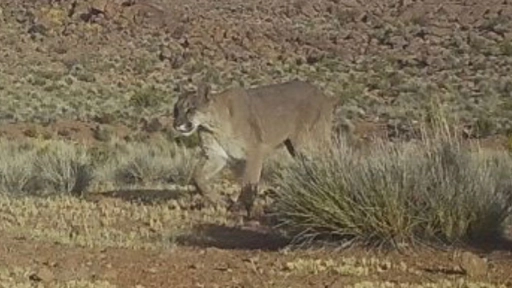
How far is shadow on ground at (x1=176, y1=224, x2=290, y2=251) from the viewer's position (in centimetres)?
1273

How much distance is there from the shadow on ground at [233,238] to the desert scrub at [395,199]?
1.26 ft

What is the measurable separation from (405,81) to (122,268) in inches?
1502

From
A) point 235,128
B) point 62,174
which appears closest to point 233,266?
point 235,128

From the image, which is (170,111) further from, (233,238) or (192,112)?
(233,238)

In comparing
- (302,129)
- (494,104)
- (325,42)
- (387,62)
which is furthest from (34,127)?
(325,42)

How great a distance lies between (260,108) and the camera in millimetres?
15938

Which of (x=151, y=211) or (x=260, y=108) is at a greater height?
(x=260, y=108)

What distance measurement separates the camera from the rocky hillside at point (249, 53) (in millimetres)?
43156

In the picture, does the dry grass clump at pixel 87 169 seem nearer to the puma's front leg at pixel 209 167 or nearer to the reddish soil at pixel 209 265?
the puma's front leg at pixel 209 167

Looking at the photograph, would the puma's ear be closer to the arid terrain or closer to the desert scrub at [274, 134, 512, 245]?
the arid terrain

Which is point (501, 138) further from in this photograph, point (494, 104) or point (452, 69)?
point (452, 69)

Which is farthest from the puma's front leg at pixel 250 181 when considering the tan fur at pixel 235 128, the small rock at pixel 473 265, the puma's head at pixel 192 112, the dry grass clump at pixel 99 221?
the small rock at pixel 473 265

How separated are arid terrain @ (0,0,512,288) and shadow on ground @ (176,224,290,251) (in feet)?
0.09

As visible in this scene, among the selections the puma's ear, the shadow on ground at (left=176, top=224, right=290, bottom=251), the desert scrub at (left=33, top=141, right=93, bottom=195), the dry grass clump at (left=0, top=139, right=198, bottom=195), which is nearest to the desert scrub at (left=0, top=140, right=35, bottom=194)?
the dry grass clump at (left=0, top=139, right=198, bottom=195)
